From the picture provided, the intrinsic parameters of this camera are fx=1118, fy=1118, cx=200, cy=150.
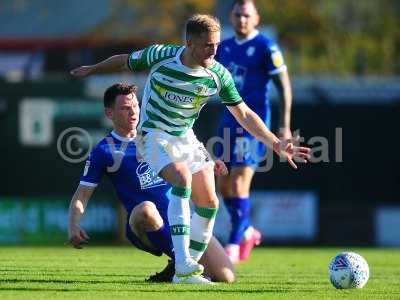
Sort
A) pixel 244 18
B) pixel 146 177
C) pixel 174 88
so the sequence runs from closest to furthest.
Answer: pixel 174 88 < pixel 146 177 < pixel 244 18

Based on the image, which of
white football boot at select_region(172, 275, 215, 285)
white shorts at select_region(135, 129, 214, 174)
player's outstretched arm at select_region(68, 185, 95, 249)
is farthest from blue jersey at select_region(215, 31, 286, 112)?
white football boot at select_region(172, 275, 215, 285)

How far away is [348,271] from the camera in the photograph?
335 inches

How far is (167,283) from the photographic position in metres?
8.65

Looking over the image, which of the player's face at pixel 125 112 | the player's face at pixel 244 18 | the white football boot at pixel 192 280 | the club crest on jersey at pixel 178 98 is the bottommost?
the white football boot at pixel 192 280

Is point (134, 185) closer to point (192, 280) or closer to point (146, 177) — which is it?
point (146, 177)

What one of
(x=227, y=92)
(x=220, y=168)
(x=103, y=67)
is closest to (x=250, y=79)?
(x=220, y=168)

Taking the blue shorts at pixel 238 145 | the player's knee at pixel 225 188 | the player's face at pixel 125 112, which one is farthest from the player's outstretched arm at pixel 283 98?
the player's face at pixel 125 112

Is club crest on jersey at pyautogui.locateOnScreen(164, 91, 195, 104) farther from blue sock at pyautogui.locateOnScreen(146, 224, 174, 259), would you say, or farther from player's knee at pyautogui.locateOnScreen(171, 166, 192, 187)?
blue sock at pyautogui.locateOnScreen(146, 224, 174, 259)

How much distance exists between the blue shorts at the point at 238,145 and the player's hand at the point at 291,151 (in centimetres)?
332

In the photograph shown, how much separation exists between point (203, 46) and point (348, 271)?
80.0 inches

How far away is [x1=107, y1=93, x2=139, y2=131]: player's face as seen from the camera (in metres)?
9.01

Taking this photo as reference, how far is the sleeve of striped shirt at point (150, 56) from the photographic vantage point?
28.6 feet

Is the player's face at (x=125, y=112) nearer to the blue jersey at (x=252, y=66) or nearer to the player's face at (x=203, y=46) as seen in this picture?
the player's face at (x=203, y=46)

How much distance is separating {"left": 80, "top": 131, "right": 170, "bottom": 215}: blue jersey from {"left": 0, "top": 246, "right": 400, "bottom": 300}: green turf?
674 mm
